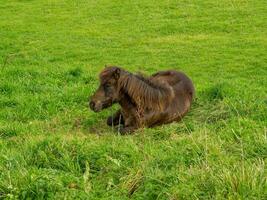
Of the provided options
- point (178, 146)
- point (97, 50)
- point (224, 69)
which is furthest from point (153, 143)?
point (97, 50)

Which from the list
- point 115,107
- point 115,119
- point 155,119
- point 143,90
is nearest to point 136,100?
point 143,90

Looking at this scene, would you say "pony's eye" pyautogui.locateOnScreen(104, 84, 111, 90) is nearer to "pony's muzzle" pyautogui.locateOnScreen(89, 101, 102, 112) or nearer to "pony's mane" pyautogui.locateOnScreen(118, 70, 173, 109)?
"pony's mane" pyautogui.locateOnScreen(118, 70, 173, 109)

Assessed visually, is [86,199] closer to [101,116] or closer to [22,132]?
[22,132]

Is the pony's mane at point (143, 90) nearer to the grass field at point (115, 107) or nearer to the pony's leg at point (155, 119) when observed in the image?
the pony's leg at point (155, 119)

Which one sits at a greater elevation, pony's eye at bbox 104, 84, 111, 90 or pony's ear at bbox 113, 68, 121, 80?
pony's ear at bbox 113, 68, 121, 80

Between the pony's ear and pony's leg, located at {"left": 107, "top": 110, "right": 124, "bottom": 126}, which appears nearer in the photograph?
the pony's ear

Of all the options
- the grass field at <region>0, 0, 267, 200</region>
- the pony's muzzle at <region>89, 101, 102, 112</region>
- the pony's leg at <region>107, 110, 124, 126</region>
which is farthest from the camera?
the pony's leg at <region>107, 110, 124, 126</region>

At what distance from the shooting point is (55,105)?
11.0 metres

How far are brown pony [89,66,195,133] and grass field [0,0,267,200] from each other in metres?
0.29

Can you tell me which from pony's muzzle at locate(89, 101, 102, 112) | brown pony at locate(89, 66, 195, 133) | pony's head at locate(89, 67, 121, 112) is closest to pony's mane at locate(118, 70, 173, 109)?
brown pony at locate(89, 66, 195, 133)

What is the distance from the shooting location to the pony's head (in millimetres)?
9602

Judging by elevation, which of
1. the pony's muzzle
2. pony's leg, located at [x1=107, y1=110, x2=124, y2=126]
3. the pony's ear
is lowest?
pony's leg, located at [x1=107, y1=110, x2=124, y2=126]

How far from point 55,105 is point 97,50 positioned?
521 cm

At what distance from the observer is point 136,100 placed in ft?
31.8
